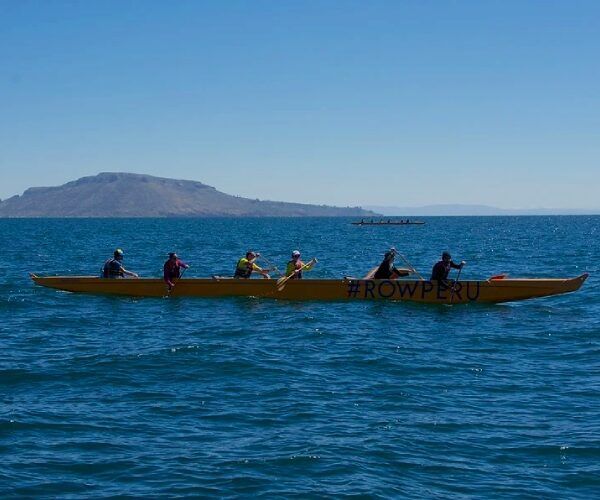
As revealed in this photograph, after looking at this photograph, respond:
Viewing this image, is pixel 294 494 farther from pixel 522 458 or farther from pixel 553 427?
pixel 553 427

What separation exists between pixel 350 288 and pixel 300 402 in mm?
12285

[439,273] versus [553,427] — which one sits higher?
[439,273]

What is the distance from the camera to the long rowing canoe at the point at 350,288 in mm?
24344

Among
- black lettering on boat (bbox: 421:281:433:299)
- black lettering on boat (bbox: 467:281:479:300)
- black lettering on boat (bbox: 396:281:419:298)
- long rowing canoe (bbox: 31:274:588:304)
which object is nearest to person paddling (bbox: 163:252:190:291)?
long rowing canoe (bbox: 31:274:588:304)

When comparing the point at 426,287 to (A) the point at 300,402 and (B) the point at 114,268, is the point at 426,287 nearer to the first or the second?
(B) the point at 114,268

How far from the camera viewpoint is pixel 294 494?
31.2 feet

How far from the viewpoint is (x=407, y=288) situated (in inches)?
982

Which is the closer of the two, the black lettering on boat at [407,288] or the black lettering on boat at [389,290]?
the black lettering on boat at [407,288]

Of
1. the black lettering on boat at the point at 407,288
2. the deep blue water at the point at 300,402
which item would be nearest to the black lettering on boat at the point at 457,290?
the deep blue water at the point at 300,402

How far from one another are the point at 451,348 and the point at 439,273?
21.9ft

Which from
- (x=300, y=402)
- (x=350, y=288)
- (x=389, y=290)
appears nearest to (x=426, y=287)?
(x=389, y=290)

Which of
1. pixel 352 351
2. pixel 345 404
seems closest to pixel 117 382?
pixel 345 404

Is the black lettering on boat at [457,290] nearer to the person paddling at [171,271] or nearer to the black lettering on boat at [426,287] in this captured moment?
the black lettering on boat at [426,287]

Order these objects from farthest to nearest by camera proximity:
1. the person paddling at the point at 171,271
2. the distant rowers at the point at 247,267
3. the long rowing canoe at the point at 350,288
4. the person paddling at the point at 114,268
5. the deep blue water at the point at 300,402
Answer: the person paddling at the point at 114,268 < the person paddling at the point at 171,271 < the distant rowers at the point at 247,267 < the long rowing canoe at the point at 350,288 < the deep blue water at the point at 300,402
